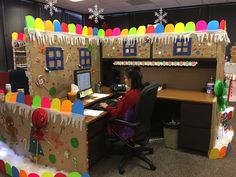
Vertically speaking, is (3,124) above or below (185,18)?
below

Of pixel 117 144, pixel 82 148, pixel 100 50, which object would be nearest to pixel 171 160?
pixel 117 144

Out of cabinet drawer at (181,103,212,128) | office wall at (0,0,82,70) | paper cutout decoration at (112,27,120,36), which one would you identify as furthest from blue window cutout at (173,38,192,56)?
office wall at (0,0,82,70)

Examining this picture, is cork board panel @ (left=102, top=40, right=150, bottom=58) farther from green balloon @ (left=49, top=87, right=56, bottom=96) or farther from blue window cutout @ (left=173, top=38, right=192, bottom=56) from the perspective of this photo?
green balloon @ (left=49, top=87, right=56, bottom=96)

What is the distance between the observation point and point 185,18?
256 inches

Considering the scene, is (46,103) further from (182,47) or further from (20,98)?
(182,47)

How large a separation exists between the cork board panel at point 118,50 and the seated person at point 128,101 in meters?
0.89

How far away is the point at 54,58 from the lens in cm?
238

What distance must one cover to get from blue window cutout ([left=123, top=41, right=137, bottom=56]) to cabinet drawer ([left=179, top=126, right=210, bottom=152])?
1.28m

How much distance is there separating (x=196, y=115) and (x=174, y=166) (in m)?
0.65

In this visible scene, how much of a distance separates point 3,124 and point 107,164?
4.16 feet

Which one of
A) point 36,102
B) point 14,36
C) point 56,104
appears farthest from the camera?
point 14,36

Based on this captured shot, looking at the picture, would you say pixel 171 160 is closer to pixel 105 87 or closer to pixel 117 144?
pixel 117 144

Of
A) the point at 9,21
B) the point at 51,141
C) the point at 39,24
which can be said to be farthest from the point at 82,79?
the point at 9,21

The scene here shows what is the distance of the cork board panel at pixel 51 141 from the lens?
1.83 m
